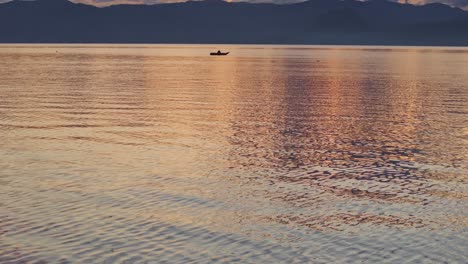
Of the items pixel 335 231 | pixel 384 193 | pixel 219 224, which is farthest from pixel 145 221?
pixel 384 193

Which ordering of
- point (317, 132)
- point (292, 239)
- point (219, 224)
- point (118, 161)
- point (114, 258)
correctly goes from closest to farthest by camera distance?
point (114, 258) < point (292, 239) < point (219, 224) < point (118, 161) < point (317, 132)

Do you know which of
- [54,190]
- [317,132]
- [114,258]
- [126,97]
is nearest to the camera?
[114,258]

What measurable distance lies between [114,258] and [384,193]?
14.1 meters

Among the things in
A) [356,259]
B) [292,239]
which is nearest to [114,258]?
[292,239]

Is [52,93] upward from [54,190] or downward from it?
upward

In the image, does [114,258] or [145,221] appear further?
[145,221]

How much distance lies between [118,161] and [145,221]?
1207 centimetres

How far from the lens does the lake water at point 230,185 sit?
21.7 m

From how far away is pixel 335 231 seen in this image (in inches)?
927

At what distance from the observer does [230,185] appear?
1209 inches

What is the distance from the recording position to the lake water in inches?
854

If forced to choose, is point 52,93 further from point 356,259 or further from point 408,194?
point 356,259

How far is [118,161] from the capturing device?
117 feet

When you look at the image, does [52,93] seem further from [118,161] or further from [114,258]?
[114,258]
